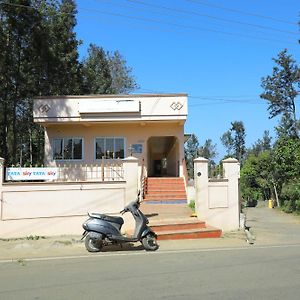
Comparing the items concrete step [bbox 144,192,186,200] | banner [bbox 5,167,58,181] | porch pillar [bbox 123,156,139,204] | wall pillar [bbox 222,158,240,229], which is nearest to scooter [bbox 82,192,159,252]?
porch pillar [bbox 123,156,139,204]

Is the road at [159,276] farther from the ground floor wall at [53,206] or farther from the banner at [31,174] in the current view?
the banner at [31,174]

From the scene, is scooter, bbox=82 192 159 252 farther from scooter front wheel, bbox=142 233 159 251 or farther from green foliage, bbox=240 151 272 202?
green foliage, bbox=240 151 272 202

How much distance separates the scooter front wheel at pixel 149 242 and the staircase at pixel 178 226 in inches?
61.0

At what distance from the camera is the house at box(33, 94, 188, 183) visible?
75.9 feet

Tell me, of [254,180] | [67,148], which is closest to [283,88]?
[254,180]

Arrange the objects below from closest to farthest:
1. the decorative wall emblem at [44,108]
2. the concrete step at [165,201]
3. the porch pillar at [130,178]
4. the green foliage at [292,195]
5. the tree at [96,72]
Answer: the porch pillar at [130,178] → the concrete step at [165,201] → the decorative wall emblem at [44,108] → the green foliage at [292,195] → the tree at [96,72]

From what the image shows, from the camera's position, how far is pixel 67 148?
79.2ft

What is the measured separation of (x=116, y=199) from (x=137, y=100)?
9973 millimetres

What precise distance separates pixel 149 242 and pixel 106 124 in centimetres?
1357

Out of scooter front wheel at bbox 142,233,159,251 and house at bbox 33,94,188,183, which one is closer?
scooter front wheel at bbox 142,233,159,251

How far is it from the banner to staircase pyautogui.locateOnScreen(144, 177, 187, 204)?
5.79 metres

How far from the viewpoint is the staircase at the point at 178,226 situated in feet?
43.2

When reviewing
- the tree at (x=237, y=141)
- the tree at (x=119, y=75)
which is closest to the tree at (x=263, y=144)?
the tree at (x=237, y=141)

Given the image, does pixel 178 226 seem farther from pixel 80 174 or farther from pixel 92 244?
pixel 80 174
